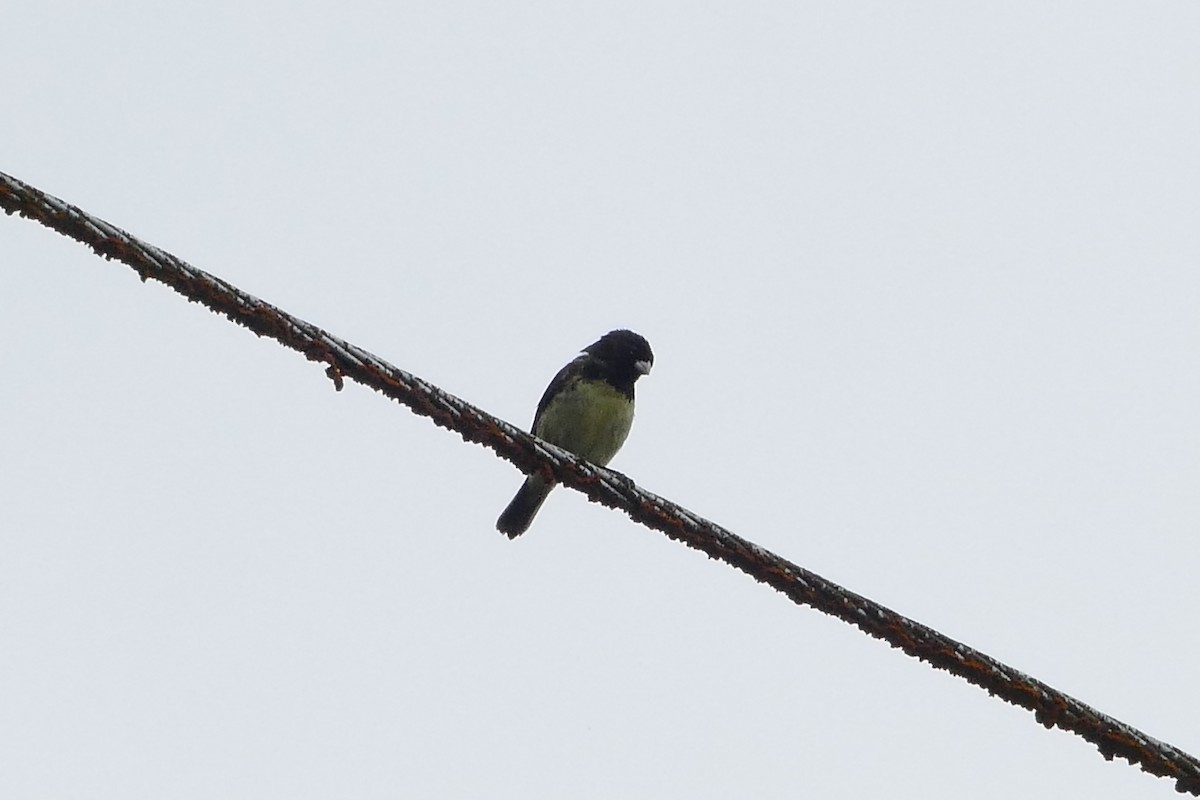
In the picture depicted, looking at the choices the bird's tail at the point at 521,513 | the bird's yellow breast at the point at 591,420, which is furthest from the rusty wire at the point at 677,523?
the bird's tail at the point at 521,513

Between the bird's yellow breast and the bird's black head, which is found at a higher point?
the bird's black head

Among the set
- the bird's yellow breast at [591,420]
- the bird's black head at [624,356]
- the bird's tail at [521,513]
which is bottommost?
the bird's tail at [521,513]

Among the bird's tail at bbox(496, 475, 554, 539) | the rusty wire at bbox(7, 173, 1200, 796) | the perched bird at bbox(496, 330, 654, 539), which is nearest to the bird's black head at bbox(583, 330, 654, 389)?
the perched bird at bbox(496, 330, 654, 539)

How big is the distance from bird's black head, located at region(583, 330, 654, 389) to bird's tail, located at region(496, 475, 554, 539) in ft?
2.95

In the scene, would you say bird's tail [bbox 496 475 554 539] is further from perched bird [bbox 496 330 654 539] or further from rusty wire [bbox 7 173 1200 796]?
rusty wire [bbox 7 173 1200 796]

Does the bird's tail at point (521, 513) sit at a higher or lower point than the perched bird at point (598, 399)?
lower

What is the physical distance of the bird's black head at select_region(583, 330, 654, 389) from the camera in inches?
337

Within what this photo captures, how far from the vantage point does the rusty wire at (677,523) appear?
2.70 metres

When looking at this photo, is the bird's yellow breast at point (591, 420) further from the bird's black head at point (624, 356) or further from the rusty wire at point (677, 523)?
the rusty wire at point (677, 523)

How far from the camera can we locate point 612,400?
842 centimetres

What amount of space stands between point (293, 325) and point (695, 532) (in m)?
0.92

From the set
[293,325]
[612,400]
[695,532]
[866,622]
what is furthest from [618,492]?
[612,400]

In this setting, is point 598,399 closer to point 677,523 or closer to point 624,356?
point 624,356

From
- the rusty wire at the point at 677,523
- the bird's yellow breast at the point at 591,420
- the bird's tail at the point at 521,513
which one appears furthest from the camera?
the bird's tail at the point at 521,513
